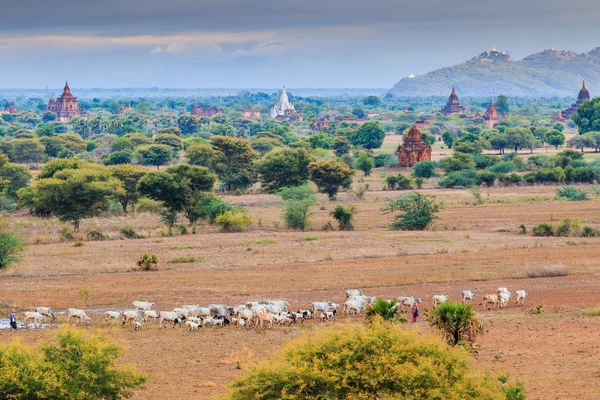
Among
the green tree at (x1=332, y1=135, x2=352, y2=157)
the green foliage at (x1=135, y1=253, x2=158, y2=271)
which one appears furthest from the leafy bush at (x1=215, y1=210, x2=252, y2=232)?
the green tree at (x1=332, y1=135, x2=352, y2=157)

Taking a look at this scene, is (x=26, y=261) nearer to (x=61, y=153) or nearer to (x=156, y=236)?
(x=156, y=236)

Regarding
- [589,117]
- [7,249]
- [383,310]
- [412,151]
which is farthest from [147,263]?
[589,117]

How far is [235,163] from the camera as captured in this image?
276 feet

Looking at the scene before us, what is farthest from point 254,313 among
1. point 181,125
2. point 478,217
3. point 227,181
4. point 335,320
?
point 181,125

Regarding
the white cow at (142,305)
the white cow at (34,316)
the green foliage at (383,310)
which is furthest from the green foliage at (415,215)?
the green foliage at (383,310)

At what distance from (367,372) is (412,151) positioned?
82.5 metres

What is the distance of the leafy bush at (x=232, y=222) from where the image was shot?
170ft

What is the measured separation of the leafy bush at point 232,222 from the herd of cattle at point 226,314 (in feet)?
68.7

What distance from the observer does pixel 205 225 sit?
5503 cm

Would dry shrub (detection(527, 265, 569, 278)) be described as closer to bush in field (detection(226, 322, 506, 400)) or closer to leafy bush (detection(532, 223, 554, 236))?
leafy bush (detection(532, 223, 554, 236))

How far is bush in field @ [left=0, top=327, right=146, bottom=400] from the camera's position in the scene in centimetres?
→ 1745

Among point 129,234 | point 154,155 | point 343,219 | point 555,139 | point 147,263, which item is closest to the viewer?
point 147,263

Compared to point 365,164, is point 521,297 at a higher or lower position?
higher

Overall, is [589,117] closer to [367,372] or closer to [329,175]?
[329,175]
